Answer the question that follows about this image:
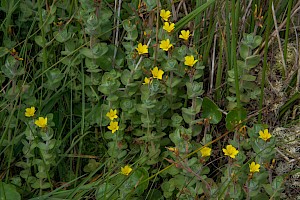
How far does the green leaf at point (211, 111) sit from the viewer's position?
2.18m

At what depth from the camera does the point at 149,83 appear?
2.08m

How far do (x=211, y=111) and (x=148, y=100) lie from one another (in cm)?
25

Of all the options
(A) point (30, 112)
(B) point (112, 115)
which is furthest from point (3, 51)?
(B) point (112, 115)

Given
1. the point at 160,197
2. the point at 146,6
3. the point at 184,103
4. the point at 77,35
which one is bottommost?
the point at 160,197

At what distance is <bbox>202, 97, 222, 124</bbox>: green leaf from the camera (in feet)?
7.16

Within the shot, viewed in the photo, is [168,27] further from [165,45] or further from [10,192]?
[10,192]

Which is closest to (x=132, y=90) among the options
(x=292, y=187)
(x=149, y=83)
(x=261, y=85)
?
(x=149, y=83)

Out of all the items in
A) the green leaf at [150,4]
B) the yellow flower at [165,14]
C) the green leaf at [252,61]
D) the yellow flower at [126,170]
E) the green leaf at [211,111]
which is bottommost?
the yellow flower at [126,170]

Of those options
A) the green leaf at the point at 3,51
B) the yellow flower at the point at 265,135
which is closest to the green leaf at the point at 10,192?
the green leaf at the point at 3,51

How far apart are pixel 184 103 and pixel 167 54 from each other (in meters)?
0.21

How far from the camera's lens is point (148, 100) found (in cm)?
210

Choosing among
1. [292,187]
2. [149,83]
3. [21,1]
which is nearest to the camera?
[149,83]

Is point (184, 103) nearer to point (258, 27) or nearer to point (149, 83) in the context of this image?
point (149, 83)

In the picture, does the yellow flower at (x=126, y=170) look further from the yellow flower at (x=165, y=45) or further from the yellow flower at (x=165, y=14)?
the yellow flower at (x=165, y=14)
